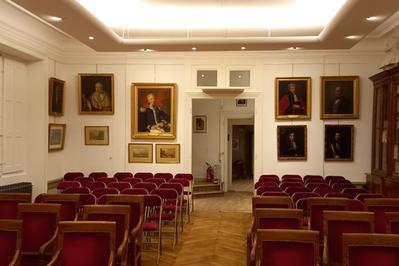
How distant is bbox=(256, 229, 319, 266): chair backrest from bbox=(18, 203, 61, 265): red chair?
9.24ft

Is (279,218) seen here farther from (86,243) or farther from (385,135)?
(385,135)

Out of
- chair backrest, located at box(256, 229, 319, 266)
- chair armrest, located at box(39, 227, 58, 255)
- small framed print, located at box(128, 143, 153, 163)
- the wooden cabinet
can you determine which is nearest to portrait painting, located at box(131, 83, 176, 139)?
small framed print, located at box(128, 143, 153, 163)

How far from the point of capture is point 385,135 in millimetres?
11242

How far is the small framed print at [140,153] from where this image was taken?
13359 millimetres

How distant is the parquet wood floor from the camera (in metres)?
7.25

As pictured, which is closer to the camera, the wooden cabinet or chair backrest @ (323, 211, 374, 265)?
chair backrest @ (323, 211, 374, 265)

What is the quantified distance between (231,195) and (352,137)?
5083mm

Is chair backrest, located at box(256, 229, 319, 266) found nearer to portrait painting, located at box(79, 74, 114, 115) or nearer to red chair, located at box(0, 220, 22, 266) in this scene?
red chair, located at box(0, 220, 22, 266)

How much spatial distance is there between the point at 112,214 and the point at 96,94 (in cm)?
839

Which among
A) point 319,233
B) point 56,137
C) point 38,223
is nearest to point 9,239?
point 38,223

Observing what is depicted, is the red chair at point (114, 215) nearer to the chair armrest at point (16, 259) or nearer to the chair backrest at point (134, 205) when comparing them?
the chair backrest at point (134, 205)

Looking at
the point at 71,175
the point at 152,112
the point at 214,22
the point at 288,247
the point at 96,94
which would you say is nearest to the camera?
the point at 288,247

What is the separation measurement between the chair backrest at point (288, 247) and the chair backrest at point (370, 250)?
0.29 meters

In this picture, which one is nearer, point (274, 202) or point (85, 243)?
point (85, 243)
